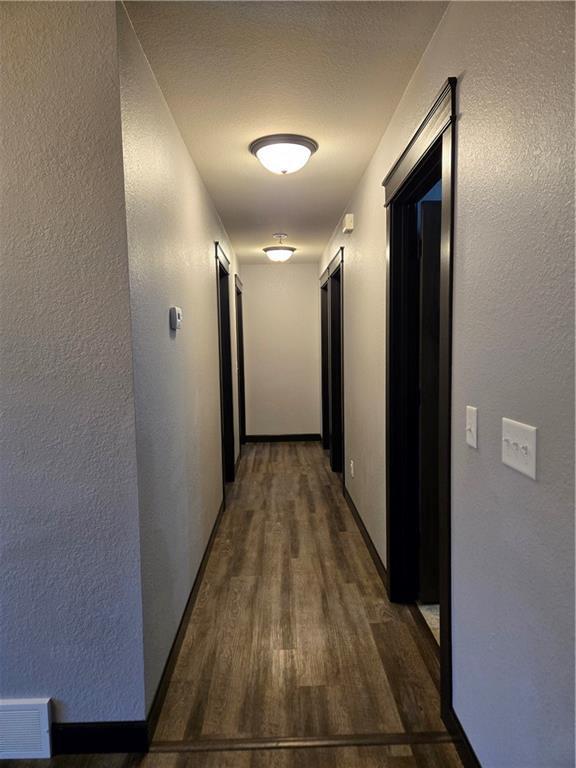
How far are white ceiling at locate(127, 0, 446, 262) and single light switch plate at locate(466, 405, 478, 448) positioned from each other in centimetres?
128

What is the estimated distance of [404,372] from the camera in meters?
2.26

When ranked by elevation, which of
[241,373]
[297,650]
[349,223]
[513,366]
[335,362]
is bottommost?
[297,650]

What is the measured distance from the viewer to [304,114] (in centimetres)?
213

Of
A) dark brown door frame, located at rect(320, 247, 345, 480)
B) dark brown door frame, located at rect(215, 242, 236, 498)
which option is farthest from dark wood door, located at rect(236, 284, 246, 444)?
dark brown door frame, located at rect(320, 247, 345, 480)

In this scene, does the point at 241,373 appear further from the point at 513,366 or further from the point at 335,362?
the point at 513,366

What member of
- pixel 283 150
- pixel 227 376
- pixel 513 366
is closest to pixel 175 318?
pixel 283 150

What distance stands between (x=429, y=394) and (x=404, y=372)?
16 centimetres

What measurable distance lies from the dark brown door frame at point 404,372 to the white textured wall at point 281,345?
3.94 metres

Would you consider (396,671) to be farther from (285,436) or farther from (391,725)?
(285,436)

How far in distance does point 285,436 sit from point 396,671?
14.9ft

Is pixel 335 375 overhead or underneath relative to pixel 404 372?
underneath

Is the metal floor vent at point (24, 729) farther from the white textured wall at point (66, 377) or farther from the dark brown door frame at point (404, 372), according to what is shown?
the dark brown door frame at point (404, 372)

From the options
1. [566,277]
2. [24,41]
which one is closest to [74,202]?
[24,41]

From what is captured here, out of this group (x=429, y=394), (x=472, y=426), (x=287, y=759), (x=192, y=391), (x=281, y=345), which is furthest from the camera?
(x=281, y=345)
